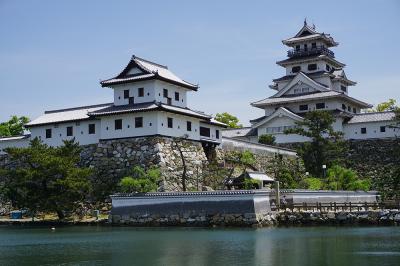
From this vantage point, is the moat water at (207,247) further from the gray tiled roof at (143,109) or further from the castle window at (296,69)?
the castle window at (296,69)

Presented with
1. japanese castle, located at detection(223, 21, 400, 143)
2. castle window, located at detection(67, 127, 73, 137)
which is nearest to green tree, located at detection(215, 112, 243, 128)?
japanese castle, located at detection(223, 21, 400, 143)

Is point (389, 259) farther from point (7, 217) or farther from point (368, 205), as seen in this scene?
point (7, 217)

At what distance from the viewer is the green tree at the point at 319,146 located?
5216cm

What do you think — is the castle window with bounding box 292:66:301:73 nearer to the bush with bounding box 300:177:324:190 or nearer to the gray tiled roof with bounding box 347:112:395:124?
the gray tiled roof with bounding box 347:112:395:124

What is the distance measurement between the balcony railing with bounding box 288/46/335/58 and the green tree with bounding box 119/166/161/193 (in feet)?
106

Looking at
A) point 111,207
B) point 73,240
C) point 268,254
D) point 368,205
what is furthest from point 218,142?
point 268,254

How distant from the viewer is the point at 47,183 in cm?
4238

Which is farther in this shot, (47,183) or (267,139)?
(267,139)

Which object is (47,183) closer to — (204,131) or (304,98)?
(204,131)

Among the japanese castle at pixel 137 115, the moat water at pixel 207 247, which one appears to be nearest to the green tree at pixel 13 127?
the japanese castle at pixel 137 115

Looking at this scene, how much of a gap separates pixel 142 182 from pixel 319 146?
18403 millimetres

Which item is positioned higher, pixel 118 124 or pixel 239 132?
pixel 239 132

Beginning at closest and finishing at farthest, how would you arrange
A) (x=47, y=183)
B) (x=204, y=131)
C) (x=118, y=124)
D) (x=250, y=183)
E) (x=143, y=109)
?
(x=250, y=183) → (x=47, y=183) → (x=143, y=109) → (x=118, y=124) → (x=204, y=131)

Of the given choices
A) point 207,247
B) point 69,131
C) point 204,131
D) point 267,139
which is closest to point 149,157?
point 204,131
